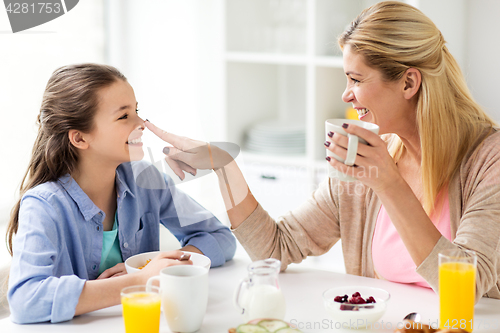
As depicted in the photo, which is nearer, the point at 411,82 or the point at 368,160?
the point at 368,160

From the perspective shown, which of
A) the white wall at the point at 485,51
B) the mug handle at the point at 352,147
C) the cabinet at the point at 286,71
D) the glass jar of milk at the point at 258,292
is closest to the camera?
the glass jar of milk at the point at 258,292

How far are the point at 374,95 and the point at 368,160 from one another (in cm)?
28

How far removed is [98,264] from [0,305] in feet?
0.89

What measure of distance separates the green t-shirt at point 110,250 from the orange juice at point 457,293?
79cm

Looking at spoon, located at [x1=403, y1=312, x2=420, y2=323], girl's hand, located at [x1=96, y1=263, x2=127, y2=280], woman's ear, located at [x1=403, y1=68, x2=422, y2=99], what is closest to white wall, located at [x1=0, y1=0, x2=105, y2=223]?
A: girl's hand, located at [x1=96, y1=263, x2=127, y2=280]

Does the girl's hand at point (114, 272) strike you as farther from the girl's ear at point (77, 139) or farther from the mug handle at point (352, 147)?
the mug handle at point (352, 147)

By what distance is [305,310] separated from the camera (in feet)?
3.43

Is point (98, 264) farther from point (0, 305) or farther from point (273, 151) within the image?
point (273, 151)

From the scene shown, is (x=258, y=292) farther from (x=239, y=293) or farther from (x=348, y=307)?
(x=348, y=307)

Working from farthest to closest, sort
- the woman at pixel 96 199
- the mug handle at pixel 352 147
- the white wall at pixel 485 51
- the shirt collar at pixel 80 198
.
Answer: the white wall at pixel 485 51 → the shirt collar at pixel 80 198 → the woman at pixel 96 199 → the mug handle at pixel 352 147

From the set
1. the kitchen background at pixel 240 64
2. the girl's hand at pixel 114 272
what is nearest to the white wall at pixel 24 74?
the kitchen background at pixel 240 64

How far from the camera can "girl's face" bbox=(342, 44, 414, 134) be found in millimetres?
1242

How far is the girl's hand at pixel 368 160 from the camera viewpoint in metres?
1.01

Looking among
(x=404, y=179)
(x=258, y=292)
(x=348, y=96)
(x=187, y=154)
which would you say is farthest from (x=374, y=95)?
(x=258, y=292)
